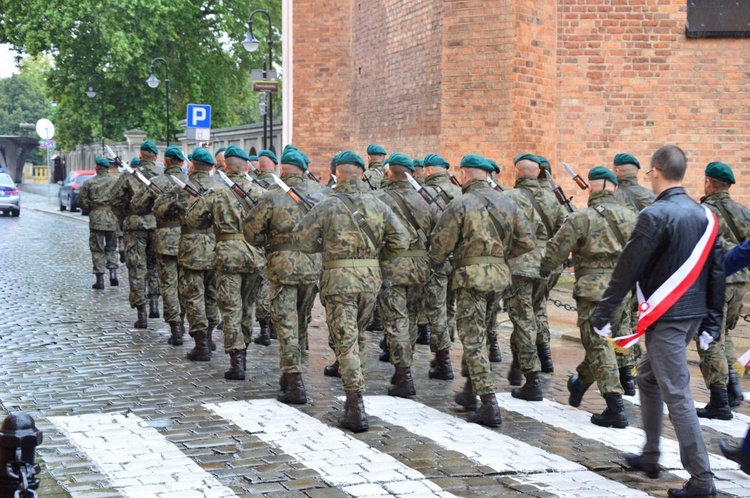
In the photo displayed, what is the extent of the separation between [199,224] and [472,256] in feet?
9.96

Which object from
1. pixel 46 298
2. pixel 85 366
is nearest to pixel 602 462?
pixel 85 366

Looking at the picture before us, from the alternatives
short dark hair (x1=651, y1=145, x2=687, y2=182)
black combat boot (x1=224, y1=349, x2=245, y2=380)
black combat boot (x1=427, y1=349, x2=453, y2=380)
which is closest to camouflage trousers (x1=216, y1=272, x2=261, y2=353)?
black combat boot (x1=224, y1=349, x2=245, y2=380)

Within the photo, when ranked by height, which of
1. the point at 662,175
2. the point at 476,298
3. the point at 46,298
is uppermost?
the point at 662,175

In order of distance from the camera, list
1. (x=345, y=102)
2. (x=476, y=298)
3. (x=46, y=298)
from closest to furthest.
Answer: (x=476, y=298) < (x=46, y=298) < (x=345, y=102)

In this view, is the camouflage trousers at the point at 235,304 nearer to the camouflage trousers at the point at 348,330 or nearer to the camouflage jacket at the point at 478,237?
the camouflage trousers at the point at 348,330

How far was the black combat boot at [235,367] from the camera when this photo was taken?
30.9 ft

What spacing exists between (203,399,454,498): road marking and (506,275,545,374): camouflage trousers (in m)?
1.86

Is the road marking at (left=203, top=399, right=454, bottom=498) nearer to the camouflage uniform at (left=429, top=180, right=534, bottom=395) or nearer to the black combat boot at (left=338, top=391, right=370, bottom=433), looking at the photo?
the black combat boot at (left=338, top=391, right=370, bottom=433)

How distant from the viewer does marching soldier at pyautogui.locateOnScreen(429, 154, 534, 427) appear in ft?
26.1

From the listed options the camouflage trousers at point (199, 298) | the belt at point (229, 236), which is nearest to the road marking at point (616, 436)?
the belt at point (229, 236)

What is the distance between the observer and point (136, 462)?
6.62m

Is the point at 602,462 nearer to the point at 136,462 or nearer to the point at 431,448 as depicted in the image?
the point at 431,448

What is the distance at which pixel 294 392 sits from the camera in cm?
841

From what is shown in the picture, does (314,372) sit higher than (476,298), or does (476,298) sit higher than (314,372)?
(476,298)
